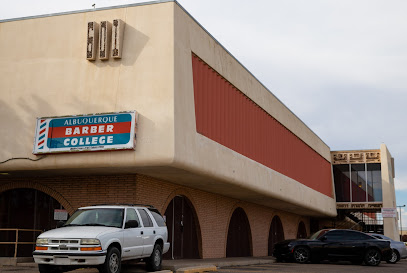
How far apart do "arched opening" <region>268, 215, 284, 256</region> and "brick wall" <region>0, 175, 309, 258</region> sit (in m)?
9.65

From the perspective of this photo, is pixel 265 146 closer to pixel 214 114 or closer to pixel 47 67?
pixel 214 114

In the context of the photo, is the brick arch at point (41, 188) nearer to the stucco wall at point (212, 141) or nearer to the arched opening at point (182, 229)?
the arched opening at point (182, 229)

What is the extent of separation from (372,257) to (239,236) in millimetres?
8207

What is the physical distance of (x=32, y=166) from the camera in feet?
59.3

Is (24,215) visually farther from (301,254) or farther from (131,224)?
(301,254)

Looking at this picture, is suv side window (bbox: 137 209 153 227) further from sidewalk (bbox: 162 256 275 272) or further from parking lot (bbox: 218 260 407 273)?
parking lot (bbox: 218 260 407 273)

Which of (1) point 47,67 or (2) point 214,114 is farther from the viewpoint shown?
(2) point 214,114

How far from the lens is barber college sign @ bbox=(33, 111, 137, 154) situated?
55.9 ft

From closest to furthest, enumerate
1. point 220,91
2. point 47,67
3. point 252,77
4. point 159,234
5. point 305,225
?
point 159,234 < point 47,67 < point 220,91 < point 252,77 < point 305,225

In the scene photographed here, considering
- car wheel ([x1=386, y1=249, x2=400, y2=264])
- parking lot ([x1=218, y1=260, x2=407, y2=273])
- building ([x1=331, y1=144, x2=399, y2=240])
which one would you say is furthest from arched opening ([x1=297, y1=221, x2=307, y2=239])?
parking lot ([x1=218, y1=260, x2=407, y2=273])

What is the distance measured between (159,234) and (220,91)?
8713 mm

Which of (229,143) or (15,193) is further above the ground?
(229,143)

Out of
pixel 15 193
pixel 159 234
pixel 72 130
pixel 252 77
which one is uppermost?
pixel 252 77

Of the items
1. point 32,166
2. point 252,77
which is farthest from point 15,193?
point 252,77
